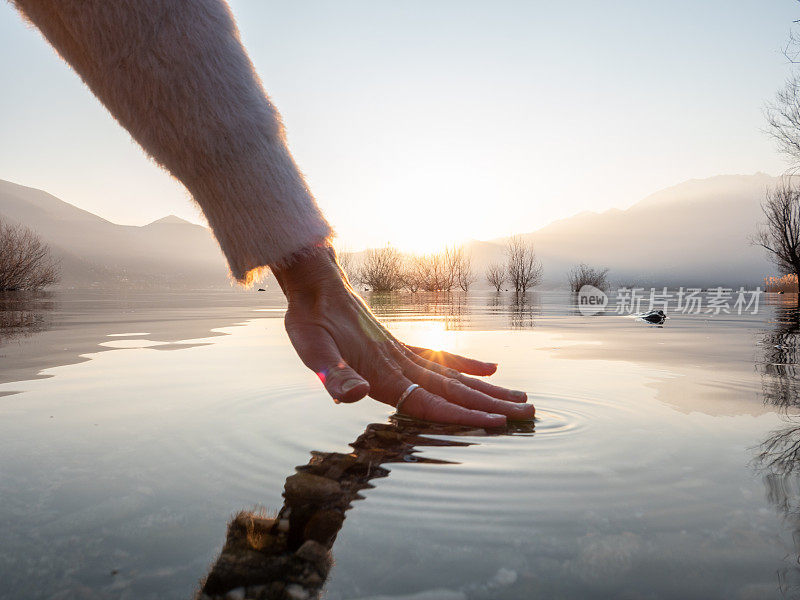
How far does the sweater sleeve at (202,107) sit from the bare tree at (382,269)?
17.4m

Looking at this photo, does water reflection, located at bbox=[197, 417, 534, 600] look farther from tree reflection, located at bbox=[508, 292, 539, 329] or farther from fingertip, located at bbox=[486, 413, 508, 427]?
tree reflection, located at bbox=[508, 292, 539, 329]

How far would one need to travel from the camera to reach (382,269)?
18906 millimetres

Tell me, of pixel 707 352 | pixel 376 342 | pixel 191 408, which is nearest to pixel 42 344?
pixel 191 408

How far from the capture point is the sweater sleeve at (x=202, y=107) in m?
0.95

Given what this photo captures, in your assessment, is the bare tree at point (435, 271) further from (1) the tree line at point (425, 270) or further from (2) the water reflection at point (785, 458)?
(2) the water reflection at point (785, 458)

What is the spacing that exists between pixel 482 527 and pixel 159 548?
1.64 feet

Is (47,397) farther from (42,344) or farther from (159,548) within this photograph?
(42,344)

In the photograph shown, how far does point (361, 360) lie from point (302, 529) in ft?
2.40

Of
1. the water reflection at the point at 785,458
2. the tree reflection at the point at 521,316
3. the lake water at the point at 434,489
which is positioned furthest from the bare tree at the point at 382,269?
the lake water at the point at 434,489

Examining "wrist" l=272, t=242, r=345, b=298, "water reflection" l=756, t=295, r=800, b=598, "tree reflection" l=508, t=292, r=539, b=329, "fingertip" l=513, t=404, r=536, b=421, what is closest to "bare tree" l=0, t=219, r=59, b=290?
"tree reflection" l=508, t=292, r=539, b=329

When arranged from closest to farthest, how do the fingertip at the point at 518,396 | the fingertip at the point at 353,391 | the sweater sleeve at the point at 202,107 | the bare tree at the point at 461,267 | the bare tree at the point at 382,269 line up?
A: the sweater sleeve at the point at 202,107
the fingertip at the point at 353,391
the fingertip at the point at 518,396
the bare tree at the point at 382,269
the bare tree at the point at 461,267

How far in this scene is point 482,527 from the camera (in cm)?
92

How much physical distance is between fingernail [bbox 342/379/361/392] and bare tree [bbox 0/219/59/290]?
16.4m

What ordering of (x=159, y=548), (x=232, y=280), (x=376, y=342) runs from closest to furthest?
(x=159, y=548)
(x=232, y=280)
(x=376, y=342)
